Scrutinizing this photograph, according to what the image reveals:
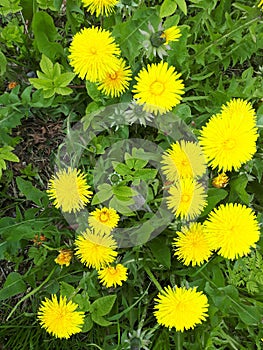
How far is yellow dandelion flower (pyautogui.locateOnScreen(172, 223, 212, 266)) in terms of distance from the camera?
1.44 metres

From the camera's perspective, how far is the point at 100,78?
1.38 metres

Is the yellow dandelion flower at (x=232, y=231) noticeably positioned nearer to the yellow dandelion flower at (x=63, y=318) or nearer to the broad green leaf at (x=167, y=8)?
the yellow dandelion flower at (x=63, y=318)

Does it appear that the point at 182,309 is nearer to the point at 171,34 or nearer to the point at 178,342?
the point at 178,342

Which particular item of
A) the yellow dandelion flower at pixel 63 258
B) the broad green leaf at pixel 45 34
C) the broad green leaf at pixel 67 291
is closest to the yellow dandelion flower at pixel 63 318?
the broad green leaf at pixel 67 291

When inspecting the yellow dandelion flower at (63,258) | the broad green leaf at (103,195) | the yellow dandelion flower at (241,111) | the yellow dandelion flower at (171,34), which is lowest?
the yellow dandelion flower at (63,258)

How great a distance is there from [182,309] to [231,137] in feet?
1.66

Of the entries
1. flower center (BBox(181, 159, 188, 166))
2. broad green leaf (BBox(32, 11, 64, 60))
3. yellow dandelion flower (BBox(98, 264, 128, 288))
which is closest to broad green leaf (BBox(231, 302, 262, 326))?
yellow dandelion flower (BBox(98, 264, 128, 288))

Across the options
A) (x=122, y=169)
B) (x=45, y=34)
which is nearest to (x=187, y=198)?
(x=122, y=169)

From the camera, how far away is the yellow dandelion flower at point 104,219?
146cm

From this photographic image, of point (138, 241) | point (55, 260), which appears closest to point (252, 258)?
point (138, 241)

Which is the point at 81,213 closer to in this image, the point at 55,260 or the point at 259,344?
the point at 55,260

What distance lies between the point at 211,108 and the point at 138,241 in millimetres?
508

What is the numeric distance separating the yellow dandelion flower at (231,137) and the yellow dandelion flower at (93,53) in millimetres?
338

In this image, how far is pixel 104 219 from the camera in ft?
4.76
